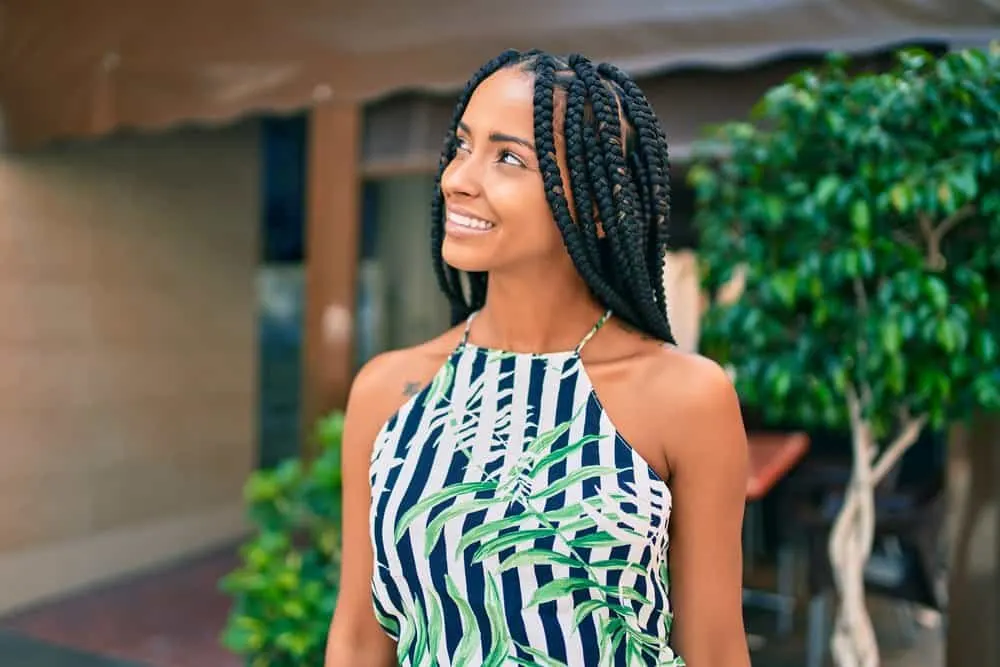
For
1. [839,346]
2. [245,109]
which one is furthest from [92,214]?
[839,346]

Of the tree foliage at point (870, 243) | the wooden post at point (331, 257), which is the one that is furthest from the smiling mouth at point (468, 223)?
the wooden post at point (331, 257)

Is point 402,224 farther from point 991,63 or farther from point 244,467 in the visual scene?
point 991,63

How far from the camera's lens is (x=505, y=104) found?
1.09m

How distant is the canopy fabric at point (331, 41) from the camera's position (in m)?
2.85

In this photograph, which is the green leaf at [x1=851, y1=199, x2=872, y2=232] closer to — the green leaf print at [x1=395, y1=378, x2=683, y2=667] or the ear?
the ear

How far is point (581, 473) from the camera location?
1038 millimetres

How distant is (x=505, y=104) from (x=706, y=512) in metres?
0.50

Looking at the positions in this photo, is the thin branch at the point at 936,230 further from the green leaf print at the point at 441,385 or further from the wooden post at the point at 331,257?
the wooden post at the point at 331,257

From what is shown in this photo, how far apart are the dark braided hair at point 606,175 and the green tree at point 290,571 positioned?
5.45 feet

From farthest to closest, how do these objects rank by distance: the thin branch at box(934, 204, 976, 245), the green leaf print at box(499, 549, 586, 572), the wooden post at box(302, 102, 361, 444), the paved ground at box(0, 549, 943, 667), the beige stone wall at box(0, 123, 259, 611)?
the beige stone wall at box(0, 123, 259, 611) → the paved ground at box(0, 549, 943, 667) → the wooden post at box(302, 102, 361, 444) → the thin branch at box(934, 204, 976, 245) → the green leaf print at box(499, 549, 586, 572)

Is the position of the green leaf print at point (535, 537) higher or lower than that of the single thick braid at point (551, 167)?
lower

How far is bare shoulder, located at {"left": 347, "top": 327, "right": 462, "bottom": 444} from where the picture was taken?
1.22 m

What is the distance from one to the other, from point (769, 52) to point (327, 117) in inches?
68.5

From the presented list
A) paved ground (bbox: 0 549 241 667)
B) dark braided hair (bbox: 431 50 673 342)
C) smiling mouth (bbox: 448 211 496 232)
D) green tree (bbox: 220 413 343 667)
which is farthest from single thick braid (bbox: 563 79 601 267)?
paved ground (bbox: 0 549 241 667)
